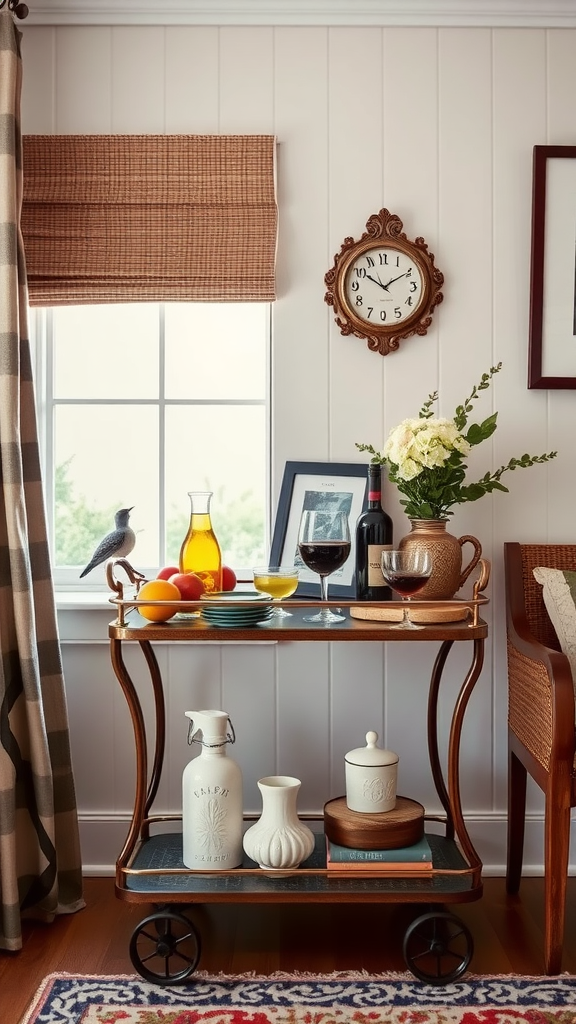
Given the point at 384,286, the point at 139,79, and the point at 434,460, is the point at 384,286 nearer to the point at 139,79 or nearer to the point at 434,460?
the point at 434,460

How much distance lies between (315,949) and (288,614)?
0.79 m

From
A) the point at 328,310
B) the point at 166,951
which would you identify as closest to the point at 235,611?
the point at 166,951

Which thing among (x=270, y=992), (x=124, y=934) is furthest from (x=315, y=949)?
(x=124, y=934)

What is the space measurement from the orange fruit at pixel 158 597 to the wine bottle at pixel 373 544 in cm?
49

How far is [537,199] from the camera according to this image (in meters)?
2.52

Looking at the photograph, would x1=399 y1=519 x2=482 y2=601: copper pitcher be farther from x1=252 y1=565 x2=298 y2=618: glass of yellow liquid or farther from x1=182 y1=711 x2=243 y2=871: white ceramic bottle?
x1=182 y1=711 x2=243 y2=871: white ceramic bottle

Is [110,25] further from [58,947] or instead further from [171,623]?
[58,947]

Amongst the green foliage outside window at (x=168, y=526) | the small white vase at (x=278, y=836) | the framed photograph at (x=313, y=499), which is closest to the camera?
the small white vase at (x=278, y=836)

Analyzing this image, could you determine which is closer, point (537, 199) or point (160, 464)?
point (537, 199)

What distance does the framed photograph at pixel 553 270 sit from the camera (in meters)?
2.52

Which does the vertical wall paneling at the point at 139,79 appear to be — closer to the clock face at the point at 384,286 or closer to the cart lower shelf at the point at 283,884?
the clock face at the point at 384,286

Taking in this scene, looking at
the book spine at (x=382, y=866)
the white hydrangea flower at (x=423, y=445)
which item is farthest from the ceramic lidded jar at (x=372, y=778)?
the white hydrangea flower at (x=423, y=445)

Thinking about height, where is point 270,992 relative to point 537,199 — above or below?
below

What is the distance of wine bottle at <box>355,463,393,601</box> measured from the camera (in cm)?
226
